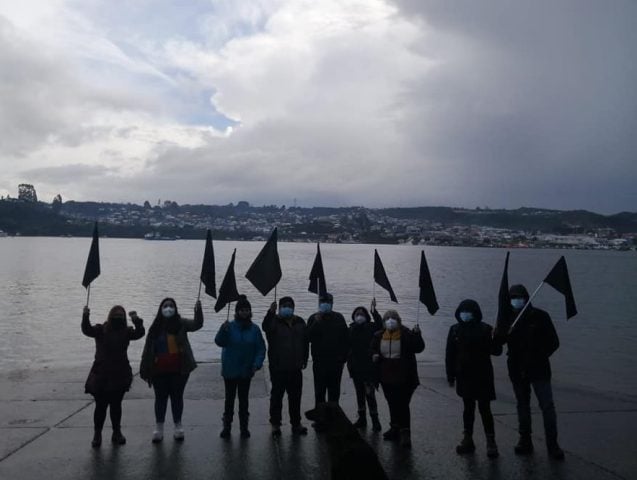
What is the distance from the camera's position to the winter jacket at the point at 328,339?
7945mm

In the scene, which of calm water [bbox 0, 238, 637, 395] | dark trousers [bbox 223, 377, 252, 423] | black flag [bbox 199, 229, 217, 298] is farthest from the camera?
calm water [bbox 0, 238, 637, 395]

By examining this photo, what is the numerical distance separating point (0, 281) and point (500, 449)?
5696 cm

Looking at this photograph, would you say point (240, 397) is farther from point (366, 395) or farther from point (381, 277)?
point (381, 277)

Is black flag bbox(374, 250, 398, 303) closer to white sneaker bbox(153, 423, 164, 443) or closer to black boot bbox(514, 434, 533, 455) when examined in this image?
black boot bbox(514, 434, 533, 455)

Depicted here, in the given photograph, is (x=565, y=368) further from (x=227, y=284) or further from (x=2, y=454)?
(x=2, y=454)

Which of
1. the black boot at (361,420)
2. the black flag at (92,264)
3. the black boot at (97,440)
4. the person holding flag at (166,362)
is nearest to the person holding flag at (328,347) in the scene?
the black boot at (361,420)

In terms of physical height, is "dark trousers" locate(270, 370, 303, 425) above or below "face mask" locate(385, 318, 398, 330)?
below

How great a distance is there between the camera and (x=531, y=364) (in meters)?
7.04

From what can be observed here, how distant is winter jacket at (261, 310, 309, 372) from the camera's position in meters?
7.79

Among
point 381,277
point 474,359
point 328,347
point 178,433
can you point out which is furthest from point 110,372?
point 381,277

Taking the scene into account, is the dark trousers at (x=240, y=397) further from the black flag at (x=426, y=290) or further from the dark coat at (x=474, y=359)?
the black flag at (x=426, y=290)

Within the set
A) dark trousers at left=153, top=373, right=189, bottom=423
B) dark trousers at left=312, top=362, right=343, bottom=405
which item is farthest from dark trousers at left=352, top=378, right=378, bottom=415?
dark trousers at left=153, top=373, right=189, bottom=423

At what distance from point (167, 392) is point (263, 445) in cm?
141

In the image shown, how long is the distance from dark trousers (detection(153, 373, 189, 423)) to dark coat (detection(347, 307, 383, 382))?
2.27 m
